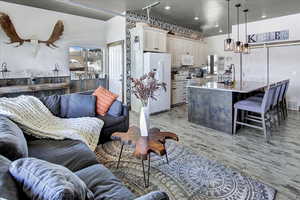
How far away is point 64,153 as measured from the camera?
179 cm

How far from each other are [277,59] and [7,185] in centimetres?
723

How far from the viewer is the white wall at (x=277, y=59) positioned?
564cm

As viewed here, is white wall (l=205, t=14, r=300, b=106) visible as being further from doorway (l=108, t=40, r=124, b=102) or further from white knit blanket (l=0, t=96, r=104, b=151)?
white knit blanket (l=0, t=96, r=104, b=151)

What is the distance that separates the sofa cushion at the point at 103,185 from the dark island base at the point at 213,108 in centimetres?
289

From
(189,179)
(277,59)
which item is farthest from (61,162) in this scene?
(277,59)

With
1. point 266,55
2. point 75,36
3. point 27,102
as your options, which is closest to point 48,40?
point 75,36

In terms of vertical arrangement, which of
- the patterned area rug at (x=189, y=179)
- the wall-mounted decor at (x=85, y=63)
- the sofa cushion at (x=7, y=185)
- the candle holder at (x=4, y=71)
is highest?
the wall-mounted decor at (x=85, y=63)

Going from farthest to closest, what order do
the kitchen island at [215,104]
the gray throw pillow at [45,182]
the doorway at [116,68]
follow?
the doorway at [116,68] < the kitchen island at [215,104] < the gray throw pillow at [45,182]

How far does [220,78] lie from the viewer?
18.4 ft

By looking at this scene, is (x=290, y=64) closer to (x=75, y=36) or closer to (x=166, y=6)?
(x=166, y=6)

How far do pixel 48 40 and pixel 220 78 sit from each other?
199 inches

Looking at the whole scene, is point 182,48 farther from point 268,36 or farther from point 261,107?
point 261,107

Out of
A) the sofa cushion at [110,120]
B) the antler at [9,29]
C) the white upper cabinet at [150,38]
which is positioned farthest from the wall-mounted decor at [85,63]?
the sofa cushion at [110,120]

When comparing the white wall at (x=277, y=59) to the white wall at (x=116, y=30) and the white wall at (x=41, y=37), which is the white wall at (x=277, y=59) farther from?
the white wall at (x=41, y=37)
